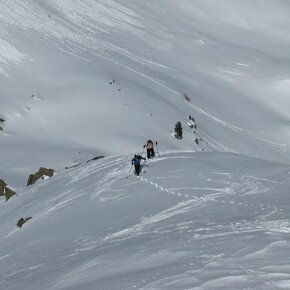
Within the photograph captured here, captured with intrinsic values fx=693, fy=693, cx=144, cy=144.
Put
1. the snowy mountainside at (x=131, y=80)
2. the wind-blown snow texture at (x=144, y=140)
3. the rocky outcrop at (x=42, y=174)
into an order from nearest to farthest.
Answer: the wind-blown snow texture at (x=144, y=140), the rocky outcrop at (x=42, y=174), the snowy mountainside at (x=131, y=80)

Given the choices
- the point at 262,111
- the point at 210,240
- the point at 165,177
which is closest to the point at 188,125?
the point at 262,111

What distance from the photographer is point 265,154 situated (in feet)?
168

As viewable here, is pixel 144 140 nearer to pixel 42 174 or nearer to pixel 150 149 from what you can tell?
pixel 42 174

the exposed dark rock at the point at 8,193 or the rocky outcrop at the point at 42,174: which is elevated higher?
the rocky outcrop at the point at 42,174

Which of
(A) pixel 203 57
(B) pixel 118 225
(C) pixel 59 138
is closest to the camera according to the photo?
(B) pixel 118 225

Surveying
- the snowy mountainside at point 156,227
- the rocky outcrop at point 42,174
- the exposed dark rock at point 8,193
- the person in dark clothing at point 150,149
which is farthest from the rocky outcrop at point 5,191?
the person in dark clothing at point 150,149

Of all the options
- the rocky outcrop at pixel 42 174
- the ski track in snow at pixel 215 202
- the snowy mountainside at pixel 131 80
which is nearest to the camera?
the ski track in snow at pixel 215 202

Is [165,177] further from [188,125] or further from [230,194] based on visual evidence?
[188,125]

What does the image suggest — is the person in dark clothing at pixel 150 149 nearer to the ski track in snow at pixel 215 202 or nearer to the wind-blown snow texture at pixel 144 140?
the wind-blown snow texture at pixel 144 140

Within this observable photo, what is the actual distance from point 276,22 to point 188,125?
5287 cm

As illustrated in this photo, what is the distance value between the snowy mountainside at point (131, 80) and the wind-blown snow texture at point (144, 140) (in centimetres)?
19

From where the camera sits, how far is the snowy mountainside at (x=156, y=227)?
1102cm

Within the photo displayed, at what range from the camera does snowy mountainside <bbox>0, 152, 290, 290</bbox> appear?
36.1 feet

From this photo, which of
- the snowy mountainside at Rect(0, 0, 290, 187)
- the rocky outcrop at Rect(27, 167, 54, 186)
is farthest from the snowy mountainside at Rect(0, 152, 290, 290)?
the snowy mountainside at Rect(0, 0, 290, 187)
